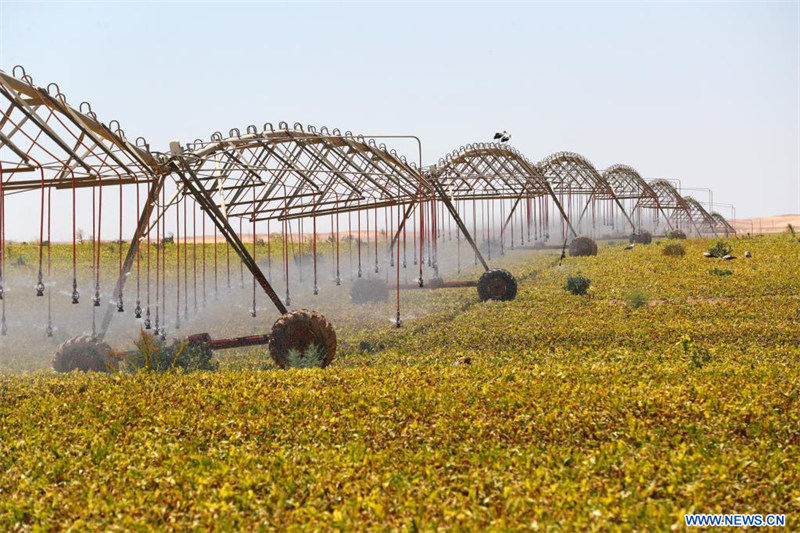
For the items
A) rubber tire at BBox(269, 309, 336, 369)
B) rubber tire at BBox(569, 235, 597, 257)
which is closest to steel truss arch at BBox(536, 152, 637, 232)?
rubber tire at BBox(569, 235, 597, 257)

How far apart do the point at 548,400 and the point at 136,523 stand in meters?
5.51

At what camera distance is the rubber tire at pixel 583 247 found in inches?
A: 1699

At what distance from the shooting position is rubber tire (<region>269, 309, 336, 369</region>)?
15.3 meters

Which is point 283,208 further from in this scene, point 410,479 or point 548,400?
point 410,479

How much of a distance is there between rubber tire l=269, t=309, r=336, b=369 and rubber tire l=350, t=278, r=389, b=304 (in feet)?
43.7

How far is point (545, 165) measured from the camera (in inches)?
1487

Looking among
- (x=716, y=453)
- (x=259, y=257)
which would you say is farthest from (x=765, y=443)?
(x=259, y=257)

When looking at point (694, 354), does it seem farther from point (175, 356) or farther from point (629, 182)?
point (629, 182)

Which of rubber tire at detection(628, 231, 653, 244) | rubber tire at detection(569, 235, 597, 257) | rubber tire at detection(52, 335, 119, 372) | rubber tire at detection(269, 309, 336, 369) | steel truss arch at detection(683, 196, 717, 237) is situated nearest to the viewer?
rubber tire at detection(269, 309, 336, 369)

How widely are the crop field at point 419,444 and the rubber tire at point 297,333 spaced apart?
1362 millimetres

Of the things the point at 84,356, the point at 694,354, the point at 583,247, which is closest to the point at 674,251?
the point at 583,247

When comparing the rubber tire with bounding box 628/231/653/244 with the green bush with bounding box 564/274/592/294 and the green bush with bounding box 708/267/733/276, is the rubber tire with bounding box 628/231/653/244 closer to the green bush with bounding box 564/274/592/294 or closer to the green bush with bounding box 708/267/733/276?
the green bush with bounding box 708/267/733/276

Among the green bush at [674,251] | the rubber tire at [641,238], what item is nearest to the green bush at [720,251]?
the green bush at [674,251]

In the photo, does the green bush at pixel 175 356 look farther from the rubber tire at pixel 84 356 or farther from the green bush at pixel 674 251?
the green bush at pixel 674 251
